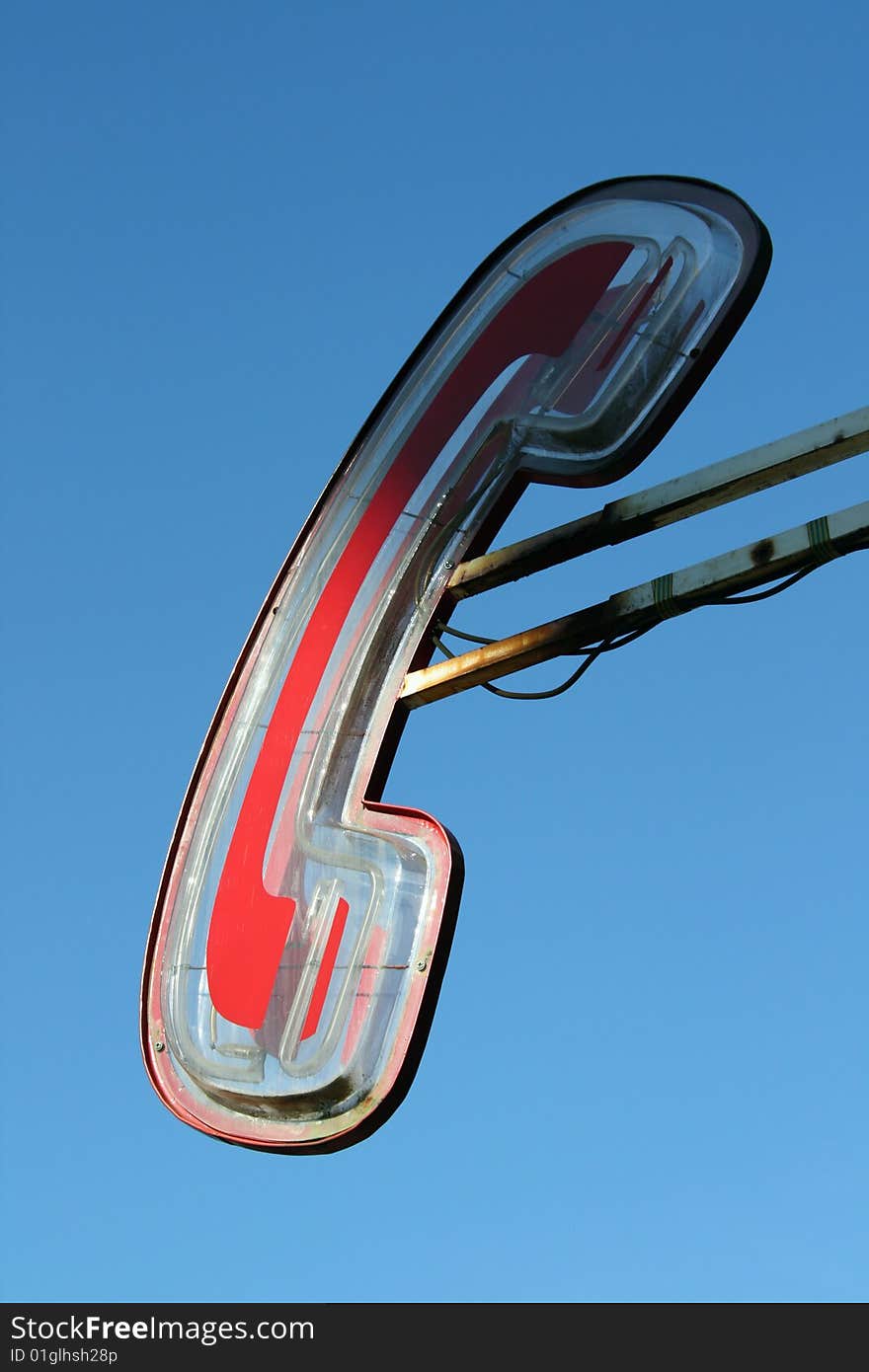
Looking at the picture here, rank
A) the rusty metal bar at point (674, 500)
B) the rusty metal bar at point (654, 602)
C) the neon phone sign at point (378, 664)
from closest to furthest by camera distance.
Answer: the rusty metal bar at point (654, 602), the rusty metal bar at point (674, 500), the neon phone sign at point (378, 664)

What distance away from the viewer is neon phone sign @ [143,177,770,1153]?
533 centimetres

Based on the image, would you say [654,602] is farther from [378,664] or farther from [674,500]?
[378,664]

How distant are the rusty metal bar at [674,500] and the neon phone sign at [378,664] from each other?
8.6 inches

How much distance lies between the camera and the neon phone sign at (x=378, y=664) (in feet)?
17.5

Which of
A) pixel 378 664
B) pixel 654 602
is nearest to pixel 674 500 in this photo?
pixel 654 602

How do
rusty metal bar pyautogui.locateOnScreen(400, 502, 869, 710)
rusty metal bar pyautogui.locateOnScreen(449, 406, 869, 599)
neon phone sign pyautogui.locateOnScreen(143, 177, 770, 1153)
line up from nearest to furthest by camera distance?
1. rusty metal bar pyautogui.locateOnScreen(400, 502, 869, 710)
2. rusty metal bar pyautogui.locateOnScreen(449, 406, 869, 599)
3. neon phone sign pyautogui.locateOnScreen(143, 177, 770, 1153)

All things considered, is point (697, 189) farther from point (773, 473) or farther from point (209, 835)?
point (209, 835)

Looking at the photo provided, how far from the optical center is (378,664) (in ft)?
19.9

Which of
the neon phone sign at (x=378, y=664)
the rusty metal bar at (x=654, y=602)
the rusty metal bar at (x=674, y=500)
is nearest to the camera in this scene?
the rusty metal bar at (x=654, y=602)

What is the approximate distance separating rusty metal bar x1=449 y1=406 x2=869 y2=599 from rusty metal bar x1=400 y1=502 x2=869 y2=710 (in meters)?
0.25

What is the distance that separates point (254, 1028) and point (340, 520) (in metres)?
1.76

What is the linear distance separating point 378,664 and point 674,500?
1092mm

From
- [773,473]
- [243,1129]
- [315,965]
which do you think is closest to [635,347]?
[773,473]

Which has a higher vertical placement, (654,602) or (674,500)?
(674,500)
